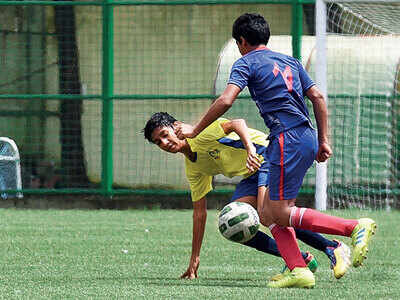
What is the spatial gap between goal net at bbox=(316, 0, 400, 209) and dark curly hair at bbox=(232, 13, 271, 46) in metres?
6.75

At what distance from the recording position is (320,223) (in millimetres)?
7258

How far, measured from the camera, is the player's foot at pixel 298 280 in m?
7.18

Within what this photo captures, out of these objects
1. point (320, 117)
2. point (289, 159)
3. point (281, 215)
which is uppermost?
point (320, 117)

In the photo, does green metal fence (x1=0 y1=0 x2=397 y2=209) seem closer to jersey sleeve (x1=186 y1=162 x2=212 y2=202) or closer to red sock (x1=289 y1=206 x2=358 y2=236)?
jersey sleeve (x1=186 y1=162 x2=212 y2=202)

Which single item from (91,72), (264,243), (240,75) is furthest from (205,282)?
(91,72)

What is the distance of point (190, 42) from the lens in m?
15.1

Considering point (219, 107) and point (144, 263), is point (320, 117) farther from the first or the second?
point (144, 263)

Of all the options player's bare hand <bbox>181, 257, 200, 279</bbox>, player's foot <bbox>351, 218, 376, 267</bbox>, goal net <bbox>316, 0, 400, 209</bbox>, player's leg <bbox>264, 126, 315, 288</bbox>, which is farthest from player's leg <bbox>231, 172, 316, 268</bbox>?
goal net <bbox>316, 0, 400, 209</bbox>

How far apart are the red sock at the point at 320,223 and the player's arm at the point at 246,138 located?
513mm

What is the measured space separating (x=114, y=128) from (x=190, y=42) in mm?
1567

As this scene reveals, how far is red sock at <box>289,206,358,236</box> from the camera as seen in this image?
23.8ft

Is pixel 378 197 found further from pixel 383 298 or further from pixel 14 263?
pixel 383 298

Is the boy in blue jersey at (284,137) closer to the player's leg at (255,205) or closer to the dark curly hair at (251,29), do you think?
the dark curly hair at (251,29)

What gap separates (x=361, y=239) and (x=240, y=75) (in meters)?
1.29
